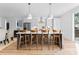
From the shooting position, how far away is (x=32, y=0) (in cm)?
333

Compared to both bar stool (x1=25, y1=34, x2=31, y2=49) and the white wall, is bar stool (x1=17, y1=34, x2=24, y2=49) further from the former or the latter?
the white wall

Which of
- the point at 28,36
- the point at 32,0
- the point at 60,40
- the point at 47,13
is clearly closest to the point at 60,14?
the point at 47,13

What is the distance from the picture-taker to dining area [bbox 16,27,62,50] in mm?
7230

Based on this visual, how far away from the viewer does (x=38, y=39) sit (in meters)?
7.69

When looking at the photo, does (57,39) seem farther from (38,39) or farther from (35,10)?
(35,10)

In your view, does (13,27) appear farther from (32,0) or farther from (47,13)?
(32,0)

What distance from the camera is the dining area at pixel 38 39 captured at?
723 cm

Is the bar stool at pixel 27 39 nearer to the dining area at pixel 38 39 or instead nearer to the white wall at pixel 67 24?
the dining area at pixel 38 39

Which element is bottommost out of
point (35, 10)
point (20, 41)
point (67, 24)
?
point (20, 41)

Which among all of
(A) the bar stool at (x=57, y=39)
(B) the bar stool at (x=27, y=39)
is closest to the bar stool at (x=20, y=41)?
(B) the bar stool at (x=27, y=39)

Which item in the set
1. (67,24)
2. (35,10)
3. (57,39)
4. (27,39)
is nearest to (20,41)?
(27,39)

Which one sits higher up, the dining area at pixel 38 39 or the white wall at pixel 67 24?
the white wall at pixel 67 24

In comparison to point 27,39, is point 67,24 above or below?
above

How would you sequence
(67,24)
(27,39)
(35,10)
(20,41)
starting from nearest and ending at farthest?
(35,10) → (20,41) → (27,39) → (67,24)
